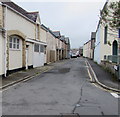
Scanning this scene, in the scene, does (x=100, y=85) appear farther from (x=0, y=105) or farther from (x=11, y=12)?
(x=11, y=12)

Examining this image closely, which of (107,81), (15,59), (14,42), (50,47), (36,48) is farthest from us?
(50,47)

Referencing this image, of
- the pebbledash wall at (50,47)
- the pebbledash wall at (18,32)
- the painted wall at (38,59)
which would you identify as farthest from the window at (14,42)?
the pebbledash wall at (50,47)

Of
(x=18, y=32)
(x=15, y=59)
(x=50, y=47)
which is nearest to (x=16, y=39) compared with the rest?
(x=18, y=32)

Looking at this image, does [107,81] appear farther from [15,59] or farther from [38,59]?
[38,59]

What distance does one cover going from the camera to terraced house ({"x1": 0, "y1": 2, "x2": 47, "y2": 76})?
1059cm

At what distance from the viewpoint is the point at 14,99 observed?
5883 mm

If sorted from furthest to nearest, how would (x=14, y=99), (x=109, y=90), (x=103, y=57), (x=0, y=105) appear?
(x=103, y=57) → (x=109, y=90) → (x=14, y=99) → (x=0, y=105)

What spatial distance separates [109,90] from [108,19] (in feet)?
15.1

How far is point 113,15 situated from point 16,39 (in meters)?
8.51

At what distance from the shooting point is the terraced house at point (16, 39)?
10586 mm

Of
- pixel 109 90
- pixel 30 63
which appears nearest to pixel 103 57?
pixel 30 63

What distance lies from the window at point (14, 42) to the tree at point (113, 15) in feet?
24.7

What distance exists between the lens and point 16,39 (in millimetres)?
13203

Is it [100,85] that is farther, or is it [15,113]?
[100,85]
